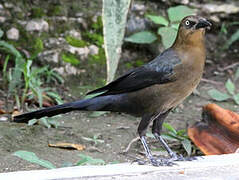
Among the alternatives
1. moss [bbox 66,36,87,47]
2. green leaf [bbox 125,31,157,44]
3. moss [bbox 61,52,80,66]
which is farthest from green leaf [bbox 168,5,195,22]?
moss [bbox 61,52,80,66]

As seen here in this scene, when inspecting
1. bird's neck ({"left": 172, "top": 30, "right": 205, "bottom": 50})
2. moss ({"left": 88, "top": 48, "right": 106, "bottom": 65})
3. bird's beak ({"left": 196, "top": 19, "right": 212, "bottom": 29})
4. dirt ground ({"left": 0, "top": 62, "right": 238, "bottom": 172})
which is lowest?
dirt ground ({"left": 0, "top": 62, "right": 238, "bottom": 172})

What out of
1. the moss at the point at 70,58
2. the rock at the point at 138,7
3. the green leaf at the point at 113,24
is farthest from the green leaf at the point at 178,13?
the green leaf at the point at 113,24

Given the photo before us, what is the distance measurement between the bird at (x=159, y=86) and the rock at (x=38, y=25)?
5.96ft

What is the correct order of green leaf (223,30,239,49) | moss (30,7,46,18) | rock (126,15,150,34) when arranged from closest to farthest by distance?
1. moss (30,7,46,18)
2. rock (126,15,150,34)
3. green leaf (223,30,239,49)

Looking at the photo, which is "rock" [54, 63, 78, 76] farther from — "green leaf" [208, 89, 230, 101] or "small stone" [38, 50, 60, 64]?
"green leaf" [208, 89, 230, 101]

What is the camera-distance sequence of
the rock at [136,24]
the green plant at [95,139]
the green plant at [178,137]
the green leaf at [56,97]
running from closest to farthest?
1. the green plant at [178,137]
2. the green plant at [95,139]
3. the green leaf at [56,97]
4. the rock at [136,24]

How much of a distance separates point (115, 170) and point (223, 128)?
136 centimetres

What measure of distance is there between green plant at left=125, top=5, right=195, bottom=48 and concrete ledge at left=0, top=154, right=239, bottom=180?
2.11 meters

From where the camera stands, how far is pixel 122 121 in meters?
4.39

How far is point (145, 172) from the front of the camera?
8.83ft

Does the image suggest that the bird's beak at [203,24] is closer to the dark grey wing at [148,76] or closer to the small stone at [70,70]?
the dark grey wing at [148,76]

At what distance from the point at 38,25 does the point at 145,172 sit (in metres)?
2.68

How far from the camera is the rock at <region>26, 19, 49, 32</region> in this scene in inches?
195

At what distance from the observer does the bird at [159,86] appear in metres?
3.17
